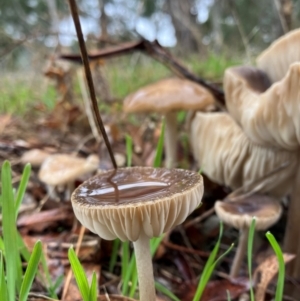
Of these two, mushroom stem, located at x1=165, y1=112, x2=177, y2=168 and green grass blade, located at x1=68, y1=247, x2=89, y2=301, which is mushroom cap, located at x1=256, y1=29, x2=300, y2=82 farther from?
green grass blade, located at x1=68, y1=247, x2=89, y2=301

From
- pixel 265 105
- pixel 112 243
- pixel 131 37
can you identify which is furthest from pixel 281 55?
pixel 131 37

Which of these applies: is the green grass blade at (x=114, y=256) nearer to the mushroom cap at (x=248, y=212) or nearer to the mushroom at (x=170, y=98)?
the mushroom cap at (x=248, y=212)

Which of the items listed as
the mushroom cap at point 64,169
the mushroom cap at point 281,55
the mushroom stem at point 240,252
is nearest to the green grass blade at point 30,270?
the mushroom stem at point 240,252

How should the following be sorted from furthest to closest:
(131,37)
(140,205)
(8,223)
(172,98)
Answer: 1. (131,37)
2. (172,98)
3. (8,223)
4. (140,205)

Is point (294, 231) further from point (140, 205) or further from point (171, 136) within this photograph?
point (140, 205)

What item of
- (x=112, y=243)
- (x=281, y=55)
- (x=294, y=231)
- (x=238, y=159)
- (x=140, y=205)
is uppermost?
(x=281, y=55)

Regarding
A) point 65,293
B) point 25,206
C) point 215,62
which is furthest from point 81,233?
point 215,62
